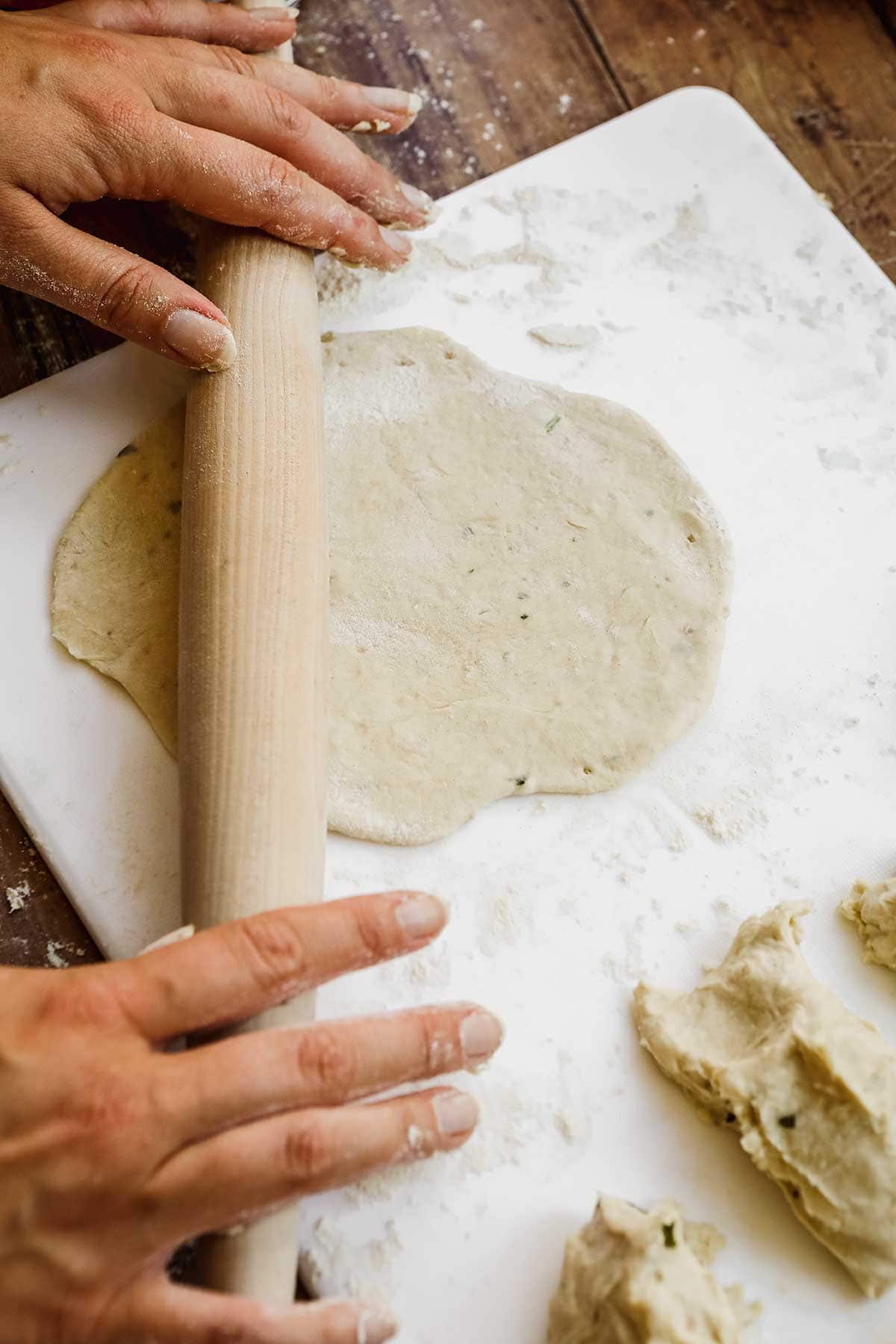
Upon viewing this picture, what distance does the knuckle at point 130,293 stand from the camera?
58.9 inches

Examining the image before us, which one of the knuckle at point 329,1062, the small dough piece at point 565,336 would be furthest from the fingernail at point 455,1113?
the small dough piece at point 565,336

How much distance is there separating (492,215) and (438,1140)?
1.59 metres

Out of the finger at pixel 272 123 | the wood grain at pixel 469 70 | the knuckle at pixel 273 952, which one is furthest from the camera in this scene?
the wood grain at pixel 469 70

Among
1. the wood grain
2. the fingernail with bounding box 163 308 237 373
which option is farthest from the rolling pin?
the wood grain

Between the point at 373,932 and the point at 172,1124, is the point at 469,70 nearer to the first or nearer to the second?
the point at 373,932

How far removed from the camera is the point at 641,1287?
3.74ft

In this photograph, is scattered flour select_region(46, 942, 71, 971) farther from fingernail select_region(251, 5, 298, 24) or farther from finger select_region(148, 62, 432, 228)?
fingernail select_region(251, 5, 298, 24)

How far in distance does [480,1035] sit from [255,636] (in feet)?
1.87

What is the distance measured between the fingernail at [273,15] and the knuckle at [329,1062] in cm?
164

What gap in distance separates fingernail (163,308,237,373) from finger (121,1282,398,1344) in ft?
3.84

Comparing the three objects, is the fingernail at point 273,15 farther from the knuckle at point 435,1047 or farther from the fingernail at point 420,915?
the knuckle at point 435,1047

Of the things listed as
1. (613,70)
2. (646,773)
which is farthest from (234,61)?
(646,773)

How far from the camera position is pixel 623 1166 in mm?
1364

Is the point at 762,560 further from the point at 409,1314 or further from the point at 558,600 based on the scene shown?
the point at 409,1314
